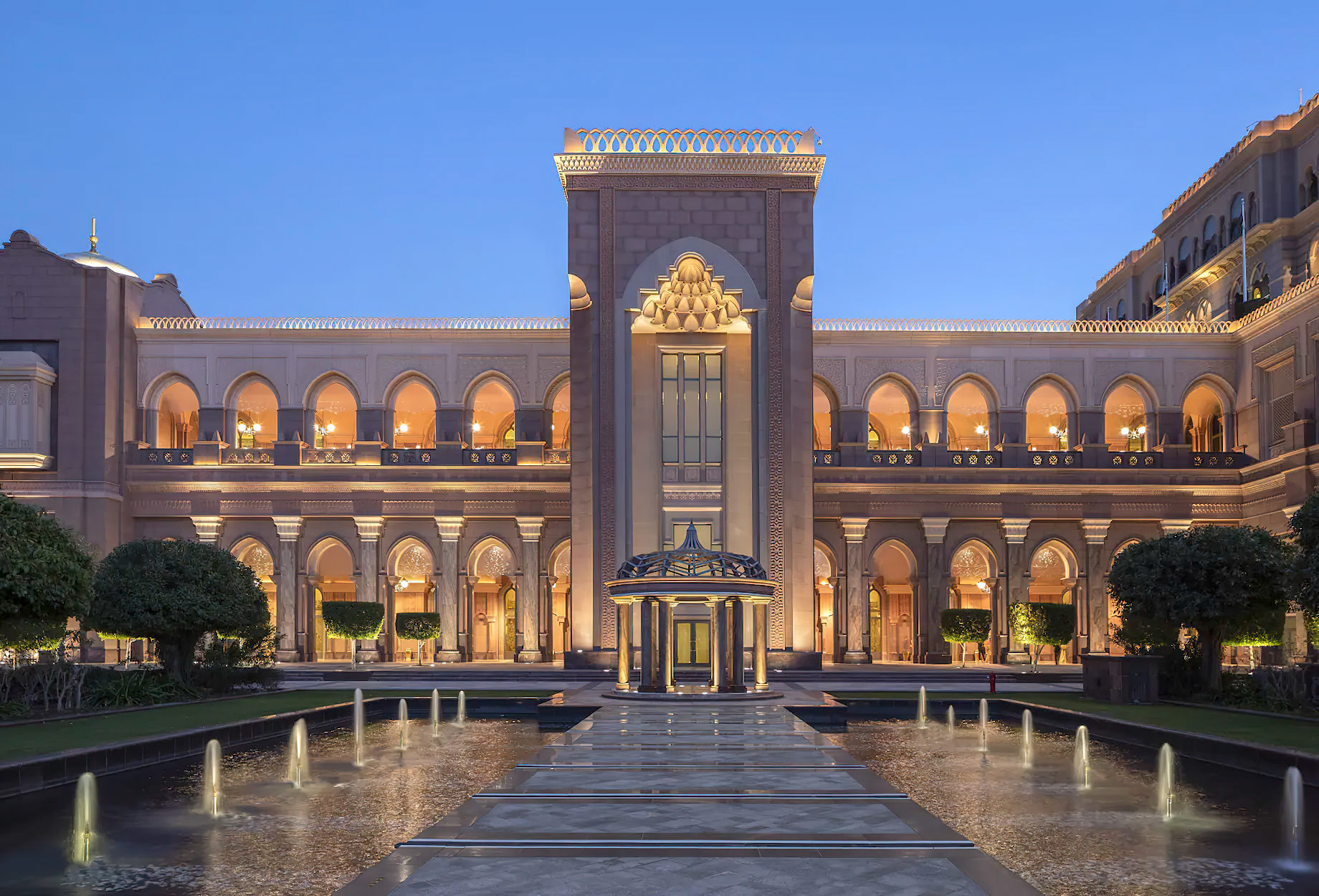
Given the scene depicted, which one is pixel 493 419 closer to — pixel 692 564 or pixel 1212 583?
pixel 692 564

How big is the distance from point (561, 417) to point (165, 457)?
1353 cm

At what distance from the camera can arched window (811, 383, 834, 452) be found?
143ft

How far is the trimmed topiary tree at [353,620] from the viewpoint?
3775cm

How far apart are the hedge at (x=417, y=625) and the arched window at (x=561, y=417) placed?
25.8 feet

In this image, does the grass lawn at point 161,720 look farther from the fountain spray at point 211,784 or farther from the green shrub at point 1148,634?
the green shrub at point 1148,634

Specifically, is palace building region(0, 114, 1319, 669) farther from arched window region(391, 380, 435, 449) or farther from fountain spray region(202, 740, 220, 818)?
fountain spray region(202, 740, 220, 818)

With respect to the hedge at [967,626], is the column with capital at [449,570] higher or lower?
higher

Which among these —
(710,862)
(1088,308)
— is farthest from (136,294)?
(1088,308)

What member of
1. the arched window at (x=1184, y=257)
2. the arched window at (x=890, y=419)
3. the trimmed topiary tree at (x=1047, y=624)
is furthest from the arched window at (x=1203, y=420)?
the trimmed topiary tree at (x=1047, y=624)

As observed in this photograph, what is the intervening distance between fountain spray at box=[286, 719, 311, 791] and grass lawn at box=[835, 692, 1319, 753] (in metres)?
11.8

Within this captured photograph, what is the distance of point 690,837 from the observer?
9.35 meters

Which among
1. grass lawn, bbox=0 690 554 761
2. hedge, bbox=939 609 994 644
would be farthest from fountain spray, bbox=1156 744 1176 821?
hedge, bbox=939 609 994 644

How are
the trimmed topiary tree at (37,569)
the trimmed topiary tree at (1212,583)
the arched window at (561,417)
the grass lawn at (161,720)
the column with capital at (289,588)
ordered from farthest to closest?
the arched window at (561,417) < the column with capital at (289,588) < the trimmed topiary tree at (1212,583) < the trimmed topiary tree at (37,569) < the grass lawn at (161,720)

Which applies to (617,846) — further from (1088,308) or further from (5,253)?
(1088,308)
